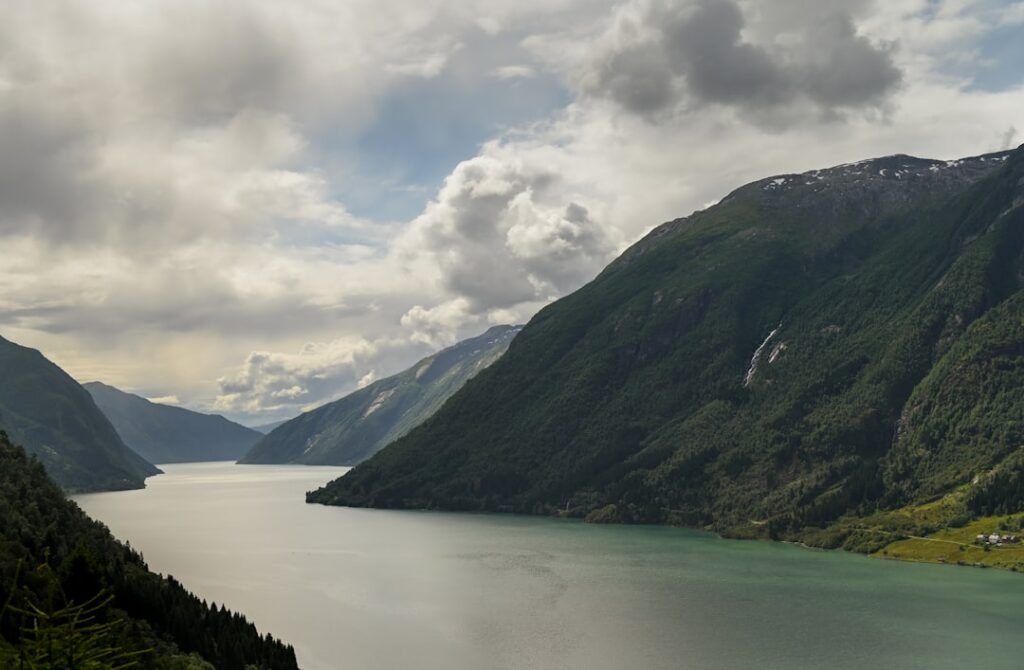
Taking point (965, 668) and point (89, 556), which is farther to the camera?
point (965, 668)

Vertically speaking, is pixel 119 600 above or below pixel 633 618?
above

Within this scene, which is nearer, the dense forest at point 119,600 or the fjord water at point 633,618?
the dense forest at point 119,600

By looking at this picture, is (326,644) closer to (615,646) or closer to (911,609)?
(615,646)

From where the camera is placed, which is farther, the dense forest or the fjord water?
the fjord water

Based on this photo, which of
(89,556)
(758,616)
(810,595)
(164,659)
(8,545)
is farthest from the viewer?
(810,595)

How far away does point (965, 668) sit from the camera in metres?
118

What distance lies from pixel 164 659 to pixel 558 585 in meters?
106

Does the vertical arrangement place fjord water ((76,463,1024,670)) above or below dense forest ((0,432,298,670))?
below

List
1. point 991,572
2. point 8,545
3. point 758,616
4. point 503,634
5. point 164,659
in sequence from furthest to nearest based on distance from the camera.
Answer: point 991,572 → point 758,616 → point 503,634 → point 8,545 → point 164,659

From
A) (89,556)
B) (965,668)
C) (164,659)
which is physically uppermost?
(89,556)

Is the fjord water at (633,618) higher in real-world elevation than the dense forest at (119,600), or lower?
lower

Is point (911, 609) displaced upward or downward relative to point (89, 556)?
downward

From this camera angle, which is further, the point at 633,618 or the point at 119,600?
the point at 633,618

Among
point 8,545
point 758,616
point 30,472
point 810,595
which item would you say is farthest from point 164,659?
point 810,595
